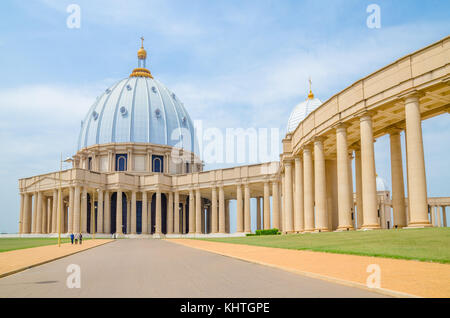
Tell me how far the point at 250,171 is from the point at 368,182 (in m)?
45.5

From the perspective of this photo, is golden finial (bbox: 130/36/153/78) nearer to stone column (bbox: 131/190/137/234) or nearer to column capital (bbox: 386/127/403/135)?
stone column (bbox: 131/190/137/234)

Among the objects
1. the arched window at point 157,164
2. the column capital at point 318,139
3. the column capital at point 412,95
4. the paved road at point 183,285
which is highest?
the arched window at point 157,164

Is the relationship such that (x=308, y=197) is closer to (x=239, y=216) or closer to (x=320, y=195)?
(x=320, y=195)

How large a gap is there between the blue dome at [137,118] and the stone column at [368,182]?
2912 inches

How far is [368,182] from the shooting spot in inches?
1216

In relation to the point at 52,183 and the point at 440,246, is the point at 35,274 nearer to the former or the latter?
the point at 440,246

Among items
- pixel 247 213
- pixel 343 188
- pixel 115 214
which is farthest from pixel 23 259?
pixel 115 214

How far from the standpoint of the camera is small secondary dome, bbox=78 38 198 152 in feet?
330

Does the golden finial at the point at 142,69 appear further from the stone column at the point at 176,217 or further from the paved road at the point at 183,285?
the paved road at the point at 183,285

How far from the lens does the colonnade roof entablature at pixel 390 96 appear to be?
2573cm

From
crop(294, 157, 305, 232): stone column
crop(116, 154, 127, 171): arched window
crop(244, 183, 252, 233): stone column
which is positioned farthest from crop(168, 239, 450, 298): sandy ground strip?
crop(116, 154, 127, 171): arched window

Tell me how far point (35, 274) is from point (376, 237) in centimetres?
1644

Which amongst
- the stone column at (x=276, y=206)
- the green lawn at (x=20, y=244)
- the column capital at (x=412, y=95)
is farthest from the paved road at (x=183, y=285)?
the stone column at (x=276, y=206)

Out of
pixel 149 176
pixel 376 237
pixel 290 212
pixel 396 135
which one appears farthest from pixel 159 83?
pixel 376 237
